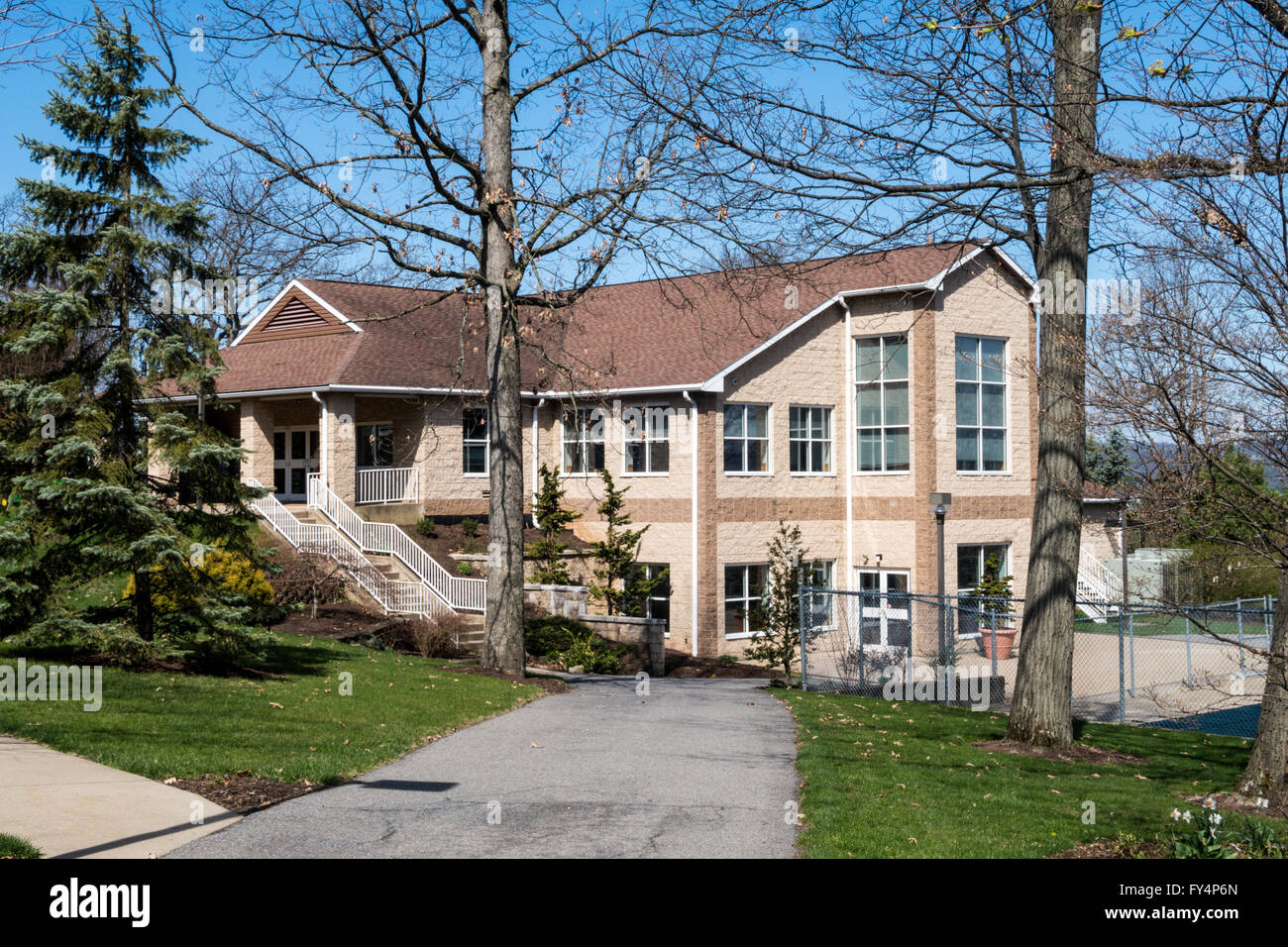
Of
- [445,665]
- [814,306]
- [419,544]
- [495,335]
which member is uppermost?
[814,306]

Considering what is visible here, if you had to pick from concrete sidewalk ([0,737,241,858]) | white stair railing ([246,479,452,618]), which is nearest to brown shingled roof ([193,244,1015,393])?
white stair railing ([246,479,452,618])

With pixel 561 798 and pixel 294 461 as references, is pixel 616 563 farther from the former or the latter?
pixel 561 798

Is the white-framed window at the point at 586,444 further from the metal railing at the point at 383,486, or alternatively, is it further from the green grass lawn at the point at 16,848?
the green grass lawn at the point at 16,848

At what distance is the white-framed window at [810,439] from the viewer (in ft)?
92.5

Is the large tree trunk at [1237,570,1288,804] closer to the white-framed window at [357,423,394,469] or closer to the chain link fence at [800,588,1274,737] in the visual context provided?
the chain link fence at [800,588,1274,737]

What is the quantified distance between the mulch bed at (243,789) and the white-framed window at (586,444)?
19014 millimetres

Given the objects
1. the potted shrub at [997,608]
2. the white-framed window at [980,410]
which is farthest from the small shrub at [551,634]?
the white-framed window at [980,410]

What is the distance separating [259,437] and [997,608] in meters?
19.1

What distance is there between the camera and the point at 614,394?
2673cm

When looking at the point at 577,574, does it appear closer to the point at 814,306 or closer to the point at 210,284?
the point at 814,306

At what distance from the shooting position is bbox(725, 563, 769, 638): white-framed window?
87.5 feet

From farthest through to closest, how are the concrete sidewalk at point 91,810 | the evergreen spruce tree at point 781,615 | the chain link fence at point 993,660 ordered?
the evergreen spruce tree at point 781,615 < the chain link fence at point 993,660 < the concrete sidewalk at point 91,810

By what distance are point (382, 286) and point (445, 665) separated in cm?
1633
